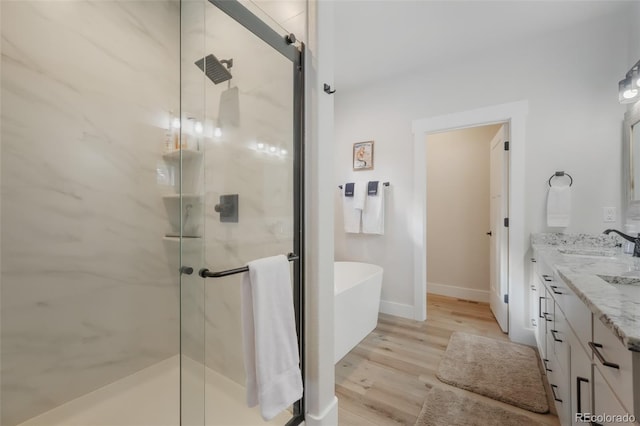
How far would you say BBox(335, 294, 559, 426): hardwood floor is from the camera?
1.58 meters

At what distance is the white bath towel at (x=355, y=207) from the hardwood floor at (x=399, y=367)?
1.10 m

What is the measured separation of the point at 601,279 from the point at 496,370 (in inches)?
48.8

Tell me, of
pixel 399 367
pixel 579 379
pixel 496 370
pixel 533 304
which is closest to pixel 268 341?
pixel 579 379

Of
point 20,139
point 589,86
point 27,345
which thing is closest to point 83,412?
point 27,345

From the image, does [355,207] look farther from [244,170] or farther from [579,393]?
[579,393]

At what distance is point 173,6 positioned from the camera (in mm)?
1967

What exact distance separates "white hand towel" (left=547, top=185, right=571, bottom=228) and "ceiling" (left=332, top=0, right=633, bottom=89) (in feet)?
4.53

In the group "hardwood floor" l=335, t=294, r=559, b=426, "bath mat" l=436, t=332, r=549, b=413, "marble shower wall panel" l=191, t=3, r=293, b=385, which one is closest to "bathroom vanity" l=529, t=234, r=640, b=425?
"bath mat" l=436, t=332, r=549, b=413

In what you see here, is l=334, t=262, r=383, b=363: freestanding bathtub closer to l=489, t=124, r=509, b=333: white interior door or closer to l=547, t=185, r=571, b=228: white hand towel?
l=489, t=124, r=509, b=333: white interior door

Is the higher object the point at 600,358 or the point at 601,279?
the point at 601,279

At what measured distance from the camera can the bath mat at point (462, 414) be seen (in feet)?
4.82

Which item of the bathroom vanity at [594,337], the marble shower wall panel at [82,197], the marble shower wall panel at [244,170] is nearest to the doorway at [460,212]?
the bathroom vanity at [594,337]

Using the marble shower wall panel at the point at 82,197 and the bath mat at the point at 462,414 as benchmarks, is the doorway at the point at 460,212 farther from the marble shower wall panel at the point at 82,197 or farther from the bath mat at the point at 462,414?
the marble shower wall panel at the point at 82,197

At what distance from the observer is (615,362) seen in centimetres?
71
